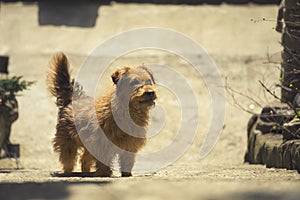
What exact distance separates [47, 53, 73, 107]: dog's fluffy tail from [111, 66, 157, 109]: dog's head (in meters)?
0.96

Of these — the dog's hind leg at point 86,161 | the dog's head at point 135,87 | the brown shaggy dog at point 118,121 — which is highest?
the dog's head at point 135,87

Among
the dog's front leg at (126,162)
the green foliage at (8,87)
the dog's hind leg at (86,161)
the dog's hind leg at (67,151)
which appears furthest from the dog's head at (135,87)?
the green foliage at (8,87)

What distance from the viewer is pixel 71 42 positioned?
16609mm

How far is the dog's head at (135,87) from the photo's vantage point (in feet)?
25.3

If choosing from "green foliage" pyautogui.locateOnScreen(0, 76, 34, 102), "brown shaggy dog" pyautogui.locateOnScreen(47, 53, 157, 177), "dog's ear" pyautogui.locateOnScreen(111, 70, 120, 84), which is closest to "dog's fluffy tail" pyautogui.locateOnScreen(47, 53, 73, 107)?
"brown shaggy dog" pyautogui.locateOnScreen(47, 53, 157, 177)

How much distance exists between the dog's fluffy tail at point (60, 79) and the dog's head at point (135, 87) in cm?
96

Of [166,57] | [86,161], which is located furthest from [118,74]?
[166,57]

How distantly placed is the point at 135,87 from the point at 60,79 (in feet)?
4.38

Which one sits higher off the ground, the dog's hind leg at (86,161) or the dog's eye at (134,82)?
the dog's eye at (134,82)

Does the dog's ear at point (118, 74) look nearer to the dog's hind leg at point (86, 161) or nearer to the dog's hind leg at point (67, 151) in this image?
the dog's hind leg at point (86, 161)

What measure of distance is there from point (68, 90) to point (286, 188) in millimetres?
4252

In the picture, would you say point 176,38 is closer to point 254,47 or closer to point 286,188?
point 254,47

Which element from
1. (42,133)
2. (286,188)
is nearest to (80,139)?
(286,188)

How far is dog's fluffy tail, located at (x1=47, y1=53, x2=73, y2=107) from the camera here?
8703mm
